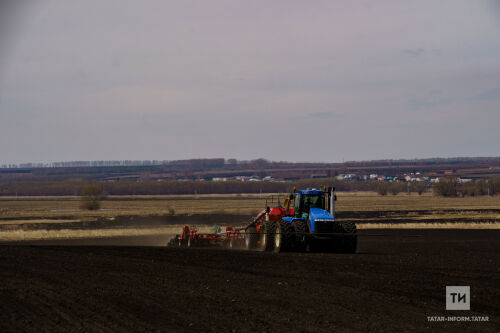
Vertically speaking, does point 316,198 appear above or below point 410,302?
above

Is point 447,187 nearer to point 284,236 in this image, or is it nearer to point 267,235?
point 267,235

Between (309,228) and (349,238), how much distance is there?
172 centimetres

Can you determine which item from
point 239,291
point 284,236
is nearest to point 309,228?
point 284,236

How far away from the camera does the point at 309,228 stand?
27125mm

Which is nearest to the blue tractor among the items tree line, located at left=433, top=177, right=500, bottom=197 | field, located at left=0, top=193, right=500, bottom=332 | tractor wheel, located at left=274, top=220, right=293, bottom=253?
tractor wheel, located at left=274, top=220, right=293, bottom=253

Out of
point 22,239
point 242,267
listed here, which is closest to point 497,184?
point 22,239

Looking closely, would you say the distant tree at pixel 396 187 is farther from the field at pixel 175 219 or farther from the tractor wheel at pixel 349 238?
the tractor wheel at pixel 349 238

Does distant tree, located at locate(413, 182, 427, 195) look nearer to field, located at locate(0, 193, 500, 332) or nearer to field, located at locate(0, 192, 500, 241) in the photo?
field, located at locate(0, 192, 500, 241)

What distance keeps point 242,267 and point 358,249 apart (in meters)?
10.8

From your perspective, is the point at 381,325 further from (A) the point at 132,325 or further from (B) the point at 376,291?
(A) the point at 132,325

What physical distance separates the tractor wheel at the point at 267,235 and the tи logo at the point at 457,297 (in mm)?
11428

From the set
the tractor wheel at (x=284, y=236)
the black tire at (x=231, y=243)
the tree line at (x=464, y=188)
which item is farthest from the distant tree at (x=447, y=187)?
the tractor wheel at (x=284, y=236)

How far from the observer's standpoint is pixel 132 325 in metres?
13.2

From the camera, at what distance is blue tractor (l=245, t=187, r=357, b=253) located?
26.7 m
